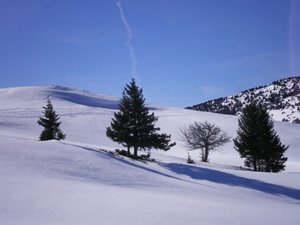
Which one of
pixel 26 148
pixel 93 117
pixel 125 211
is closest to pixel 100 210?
pixel 125 211

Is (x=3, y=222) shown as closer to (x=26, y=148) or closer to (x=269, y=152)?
(x=26, y=148)

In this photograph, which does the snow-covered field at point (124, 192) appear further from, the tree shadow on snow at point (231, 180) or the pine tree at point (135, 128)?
the pine tree at point (135, 128)

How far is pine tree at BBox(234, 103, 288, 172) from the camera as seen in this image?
36031 millimetres

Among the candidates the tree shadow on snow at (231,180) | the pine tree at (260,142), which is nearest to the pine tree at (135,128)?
the tree shadow on snow at (231,180)

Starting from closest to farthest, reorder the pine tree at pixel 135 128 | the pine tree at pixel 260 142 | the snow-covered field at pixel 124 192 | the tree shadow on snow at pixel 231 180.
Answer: the snow-covered field at pixel 124 192 → the tree shadow on snow at pixel 231 180 → the pine tree at pixel 135 128 → the pine tree at pixel 260 142

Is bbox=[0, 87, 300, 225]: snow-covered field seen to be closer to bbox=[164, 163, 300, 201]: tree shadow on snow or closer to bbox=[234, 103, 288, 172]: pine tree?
bbox=[164, 163, 300, 201]: tree shadow on snow

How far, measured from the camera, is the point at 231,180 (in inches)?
1027

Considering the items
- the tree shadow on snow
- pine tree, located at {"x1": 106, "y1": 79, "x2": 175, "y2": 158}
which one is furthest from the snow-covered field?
pine tree, located at {"x1": 106, "y1": 79, "x2": 175, "y2": 158}

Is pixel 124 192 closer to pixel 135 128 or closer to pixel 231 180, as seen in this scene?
pixel 231 180

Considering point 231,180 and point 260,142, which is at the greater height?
point 260,142

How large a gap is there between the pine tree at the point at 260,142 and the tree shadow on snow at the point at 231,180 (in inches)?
355

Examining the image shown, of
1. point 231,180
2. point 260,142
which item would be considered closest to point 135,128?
point 231,180

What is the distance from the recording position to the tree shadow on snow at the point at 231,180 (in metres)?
23.8

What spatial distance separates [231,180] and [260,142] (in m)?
11.7
